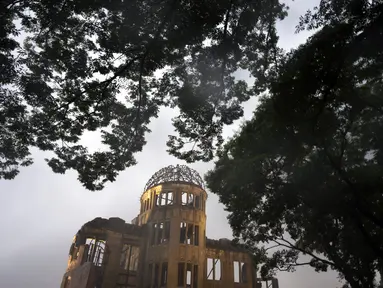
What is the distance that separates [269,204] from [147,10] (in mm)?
10210

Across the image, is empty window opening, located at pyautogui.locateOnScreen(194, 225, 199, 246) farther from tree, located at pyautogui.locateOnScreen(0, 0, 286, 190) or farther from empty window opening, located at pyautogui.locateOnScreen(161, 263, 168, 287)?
tree, located at pyautogui.locateOnScreen(0, 0, 286, 190)

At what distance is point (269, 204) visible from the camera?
13.3 metres

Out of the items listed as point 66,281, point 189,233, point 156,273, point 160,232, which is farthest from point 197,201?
point 66,281

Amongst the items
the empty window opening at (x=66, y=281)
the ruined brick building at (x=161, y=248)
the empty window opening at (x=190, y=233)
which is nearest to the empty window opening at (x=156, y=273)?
the ruined brick building at (x=161, y=248)

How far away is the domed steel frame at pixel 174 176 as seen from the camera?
3083 centimetres

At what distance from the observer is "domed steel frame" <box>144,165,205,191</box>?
30.8 m

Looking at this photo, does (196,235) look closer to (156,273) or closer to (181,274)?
(181,274)

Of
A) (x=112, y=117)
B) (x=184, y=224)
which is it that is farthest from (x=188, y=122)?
(x=184, y=224)

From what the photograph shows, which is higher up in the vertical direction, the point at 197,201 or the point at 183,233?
the point at 197,201

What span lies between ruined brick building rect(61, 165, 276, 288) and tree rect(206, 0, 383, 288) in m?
12.5

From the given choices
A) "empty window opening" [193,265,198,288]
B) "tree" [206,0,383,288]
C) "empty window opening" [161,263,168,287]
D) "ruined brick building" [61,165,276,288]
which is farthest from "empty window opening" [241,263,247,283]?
"tree" [206,0,383,288]

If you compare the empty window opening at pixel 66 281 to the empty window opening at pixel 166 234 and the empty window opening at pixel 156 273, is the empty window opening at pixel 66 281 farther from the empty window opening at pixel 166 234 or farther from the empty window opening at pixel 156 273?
the empty window opening at pixel 166 234

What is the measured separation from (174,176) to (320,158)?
2015 cm

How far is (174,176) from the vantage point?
31000 millimetres
